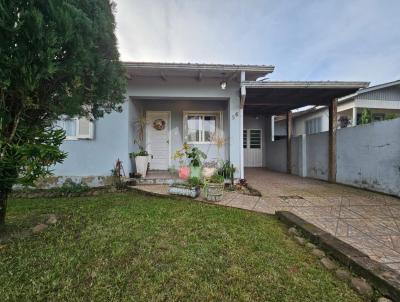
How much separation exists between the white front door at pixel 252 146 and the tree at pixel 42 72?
10.2 m

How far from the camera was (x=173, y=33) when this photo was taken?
9.09 m

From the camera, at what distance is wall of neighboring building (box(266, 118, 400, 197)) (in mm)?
5277

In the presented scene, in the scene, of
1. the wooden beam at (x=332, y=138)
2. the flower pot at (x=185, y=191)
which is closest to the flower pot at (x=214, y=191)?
the flower pot at (x=185, y=191)

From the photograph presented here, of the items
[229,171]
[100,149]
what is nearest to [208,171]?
[229,171]

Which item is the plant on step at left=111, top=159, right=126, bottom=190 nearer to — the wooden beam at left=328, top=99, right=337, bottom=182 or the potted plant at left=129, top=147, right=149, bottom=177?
the potted plant at left=129, top=147, right=149, bottom=177

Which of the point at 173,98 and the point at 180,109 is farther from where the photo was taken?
the point at 180,109

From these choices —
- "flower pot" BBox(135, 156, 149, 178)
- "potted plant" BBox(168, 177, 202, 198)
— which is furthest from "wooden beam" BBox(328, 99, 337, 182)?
"flower pot" BBox(135, 156, 149, 178)

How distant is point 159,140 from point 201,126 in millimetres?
1831

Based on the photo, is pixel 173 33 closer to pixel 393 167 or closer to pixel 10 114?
pixel 10 114

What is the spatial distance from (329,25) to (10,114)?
11.2 metres

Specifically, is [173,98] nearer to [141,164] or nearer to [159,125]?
[159,125]

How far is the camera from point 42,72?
241 centimetres

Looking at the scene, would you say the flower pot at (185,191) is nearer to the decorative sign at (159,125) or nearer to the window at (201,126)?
the window at (201,126)

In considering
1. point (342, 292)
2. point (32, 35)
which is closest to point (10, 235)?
point (32, 35)
